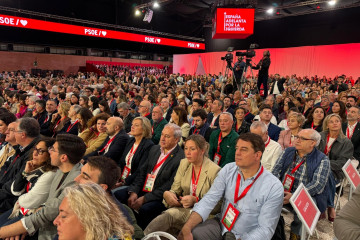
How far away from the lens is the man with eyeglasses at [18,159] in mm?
2453

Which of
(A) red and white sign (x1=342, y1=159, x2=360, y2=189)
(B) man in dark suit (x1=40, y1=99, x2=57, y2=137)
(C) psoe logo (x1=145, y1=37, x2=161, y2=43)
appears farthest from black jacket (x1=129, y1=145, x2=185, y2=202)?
(C) psoe logo (x1=145, y1=37, x2=161, y2=43)

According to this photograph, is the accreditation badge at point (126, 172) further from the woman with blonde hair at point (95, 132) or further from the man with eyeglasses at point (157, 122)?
the man with eyeglasses at point (157, 122)

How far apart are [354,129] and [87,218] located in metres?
4.01

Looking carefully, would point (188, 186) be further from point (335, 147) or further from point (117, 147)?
point (335, 147)

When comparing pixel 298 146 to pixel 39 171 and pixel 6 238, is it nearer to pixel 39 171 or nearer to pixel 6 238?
pixel 39 171

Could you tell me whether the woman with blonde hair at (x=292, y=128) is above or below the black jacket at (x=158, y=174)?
above

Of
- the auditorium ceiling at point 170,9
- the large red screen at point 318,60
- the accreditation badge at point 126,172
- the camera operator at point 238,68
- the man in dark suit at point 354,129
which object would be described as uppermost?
the auditorium ceiling at point 170,9

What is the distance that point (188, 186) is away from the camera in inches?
92.6

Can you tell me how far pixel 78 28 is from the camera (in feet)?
46.2

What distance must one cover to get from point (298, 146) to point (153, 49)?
21.9m

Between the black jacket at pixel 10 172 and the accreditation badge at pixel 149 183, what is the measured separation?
1.17m

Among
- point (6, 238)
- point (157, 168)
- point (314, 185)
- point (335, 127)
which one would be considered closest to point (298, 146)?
point (314, 185)

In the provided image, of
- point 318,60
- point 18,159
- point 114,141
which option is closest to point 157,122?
point 114,141

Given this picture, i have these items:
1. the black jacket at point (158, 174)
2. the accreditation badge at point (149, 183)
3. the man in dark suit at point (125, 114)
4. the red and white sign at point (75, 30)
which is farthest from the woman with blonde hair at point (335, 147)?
the red and white sign at point (75, 30)
